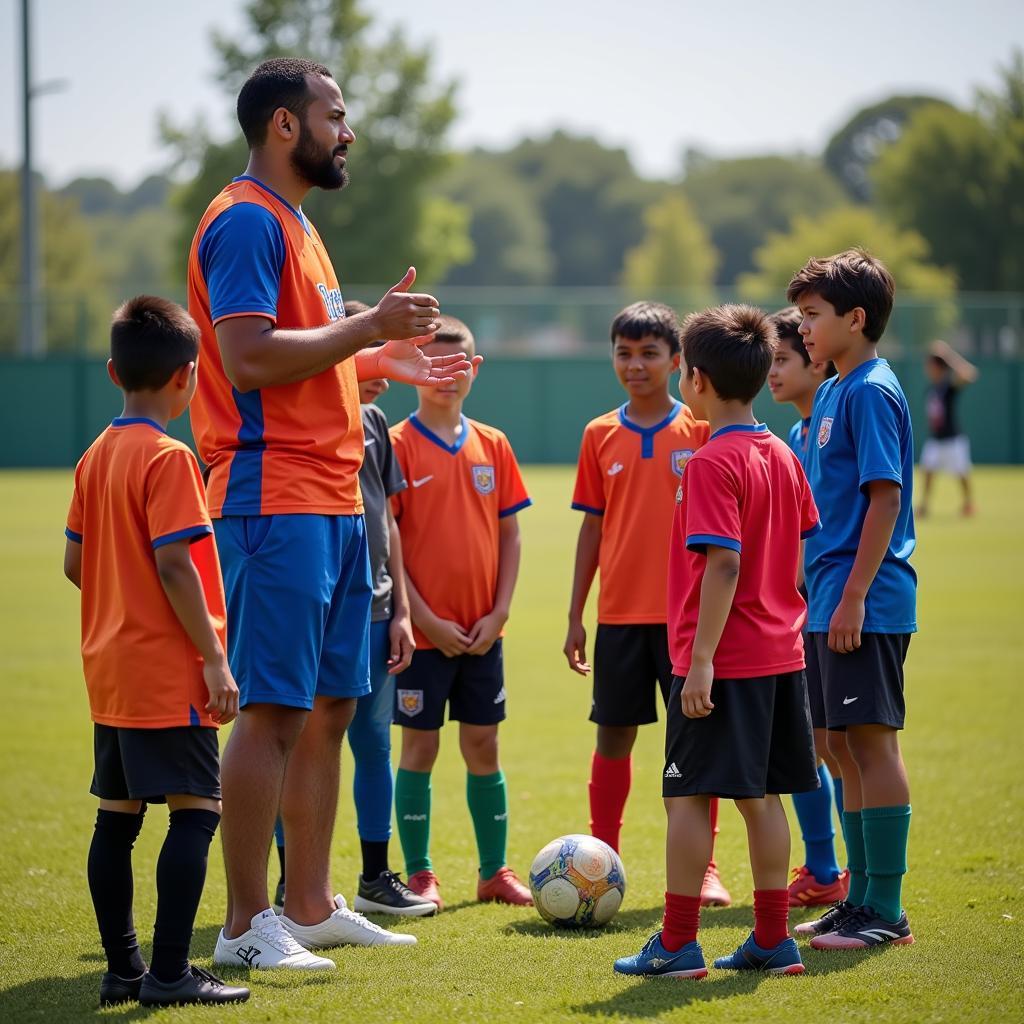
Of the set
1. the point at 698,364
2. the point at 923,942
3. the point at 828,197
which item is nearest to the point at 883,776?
the point at 923,942

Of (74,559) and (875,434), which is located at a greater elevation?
(875,434)

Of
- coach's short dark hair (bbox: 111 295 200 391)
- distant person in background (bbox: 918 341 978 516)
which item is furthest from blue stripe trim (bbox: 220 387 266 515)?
distant person in background (bbox: 918 341 978 516)

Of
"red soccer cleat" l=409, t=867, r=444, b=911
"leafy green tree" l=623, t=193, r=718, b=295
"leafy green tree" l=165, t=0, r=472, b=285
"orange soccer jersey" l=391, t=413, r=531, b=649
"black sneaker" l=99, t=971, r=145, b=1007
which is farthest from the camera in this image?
"leafy green tree" l=623, t=193, r=718, b=295

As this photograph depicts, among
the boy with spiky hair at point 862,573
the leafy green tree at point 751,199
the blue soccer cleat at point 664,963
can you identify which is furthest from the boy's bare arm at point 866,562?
the leafy green tree at point 751,199

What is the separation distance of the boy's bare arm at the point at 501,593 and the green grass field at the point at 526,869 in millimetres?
964

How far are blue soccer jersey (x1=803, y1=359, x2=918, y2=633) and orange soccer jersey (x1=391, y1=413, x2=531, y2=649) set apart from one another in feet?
4.80

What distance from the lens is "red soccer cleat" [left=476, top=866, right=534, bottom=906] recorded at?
530 cm

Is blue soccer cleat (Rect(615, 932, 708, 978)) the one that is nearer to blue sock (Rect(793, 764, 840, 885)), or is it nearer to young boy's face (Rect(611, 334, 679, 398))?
blue sock (Rect(793, 764, 840, 885))

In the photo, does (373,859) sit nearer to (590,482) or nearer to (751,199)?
(590,482)

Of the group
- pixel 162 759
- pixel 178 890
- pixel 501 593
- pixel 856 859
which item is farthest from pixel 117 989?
pixel 856 859

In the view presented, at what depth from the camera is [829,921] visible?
15.3ft

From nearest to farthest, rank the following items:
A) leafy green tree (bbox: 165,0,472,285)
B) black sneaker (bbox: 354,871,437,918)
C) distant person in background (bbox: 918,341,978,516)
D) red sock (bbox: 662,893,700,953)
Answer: red sock (bbox: 662,893,700,953)
black sneaker (bbox: 354,871,437,918)
distant person in background (bbox: 918,341,978,516)
leafy green tree (bbox: 165,0,472,285)

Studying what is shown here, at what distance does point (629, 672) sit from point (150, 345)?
236 cm

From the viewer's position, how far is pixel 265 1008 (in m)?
3.72
